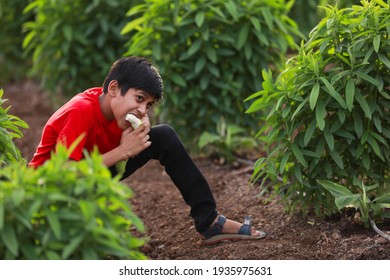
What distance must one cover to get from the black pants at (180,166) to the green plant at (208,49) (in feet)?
6.24

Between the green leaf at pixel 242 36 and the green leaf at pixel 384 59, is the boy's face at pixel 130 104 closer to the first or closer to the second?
the green leaf at pixel 384 59

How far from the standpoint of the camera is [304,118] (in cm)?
421

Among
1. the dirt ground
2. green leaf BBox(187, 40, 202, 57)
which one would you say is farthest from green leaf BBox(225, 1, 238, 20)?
the dirt ground

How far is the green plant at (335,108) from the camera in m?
4.06

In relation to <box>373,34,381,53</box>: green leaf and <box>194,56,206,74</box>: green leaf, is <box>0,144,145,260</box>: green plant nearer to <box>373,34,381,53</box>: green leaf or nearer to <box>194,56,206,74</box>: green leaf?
<box>373,34,381,53</box>: green leaf

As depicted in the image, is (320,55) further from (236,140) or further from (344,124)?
(236,140)

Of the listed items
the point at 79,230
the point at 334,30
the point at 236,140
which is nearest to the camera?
the point at 79,230

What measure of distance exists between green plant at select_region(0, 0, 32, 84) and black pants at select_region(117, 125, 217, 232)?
5.07 m

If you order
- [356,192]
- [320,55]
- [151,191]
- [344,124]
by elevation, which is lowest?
[151,191]

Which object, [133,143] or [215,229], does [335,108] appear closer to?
[215,229]

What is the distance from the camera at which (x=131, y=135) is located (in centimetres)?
388

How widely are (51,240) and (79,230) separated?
0.12 metres

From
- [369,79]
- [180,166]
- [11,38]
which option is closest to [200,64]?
[180,166]

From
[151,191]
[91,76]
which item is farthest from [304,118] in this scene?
[91,76]
